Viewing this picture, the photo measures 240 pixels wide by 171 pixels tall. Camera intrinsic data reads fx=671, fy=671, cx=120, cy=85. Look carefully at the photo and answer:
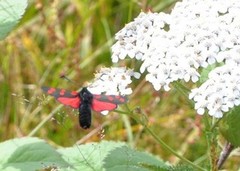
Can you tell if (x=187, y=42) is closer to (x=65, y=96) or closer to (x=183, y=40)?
(x=183, y=40)

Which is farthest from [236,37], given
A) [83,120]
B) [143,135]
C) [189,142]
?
[143,135]

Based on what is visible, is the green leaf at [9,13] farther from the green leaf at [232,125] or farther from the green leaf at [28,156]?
the green leaf at [232,125]

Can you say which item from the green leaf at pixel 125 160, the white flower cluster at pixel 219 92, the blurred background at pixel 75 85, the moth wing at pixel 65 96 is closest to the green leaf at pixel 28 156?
the green leaf at pixel 125 160

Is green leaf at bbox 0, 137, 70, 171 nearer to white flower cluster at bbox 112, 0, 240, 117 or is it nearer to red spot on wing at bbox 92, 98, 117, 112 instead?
red spot on wing at bbox 92, 98, 117, 112

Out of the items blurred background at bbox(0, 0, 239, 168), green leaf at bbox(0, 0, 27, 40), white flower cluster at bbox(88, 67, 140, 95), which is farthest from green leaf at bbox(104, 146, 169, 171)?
blurred background at bbox(0, 0, 239, 168)

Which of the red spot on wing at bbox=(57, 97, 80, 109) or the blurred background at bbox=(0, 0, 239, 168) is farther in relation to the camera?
the blurred background at bbox=(0, 0, 239, 168)

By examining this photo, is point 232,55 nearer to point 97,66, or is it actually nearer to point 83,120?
point 83,120
